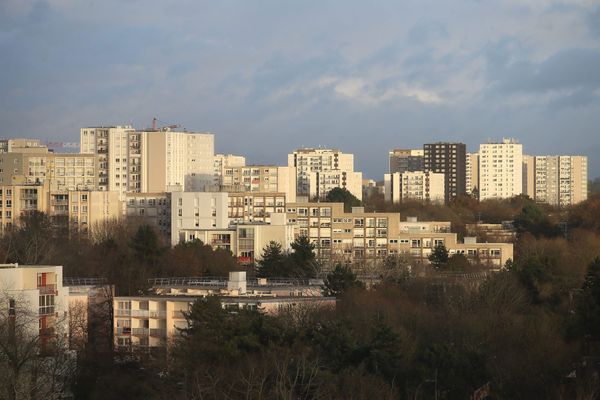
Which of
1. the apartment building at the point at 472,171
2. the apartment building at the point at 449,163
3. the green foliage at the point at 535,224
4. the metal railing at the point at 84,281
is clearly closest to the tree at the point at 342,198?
the green foliage at the point at 535,224

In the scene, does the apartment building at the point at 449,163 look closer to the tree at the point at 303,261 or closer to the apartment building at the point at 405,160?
the apartment building at the point at 405,160

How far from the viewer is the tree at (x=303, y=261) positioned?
135 feet

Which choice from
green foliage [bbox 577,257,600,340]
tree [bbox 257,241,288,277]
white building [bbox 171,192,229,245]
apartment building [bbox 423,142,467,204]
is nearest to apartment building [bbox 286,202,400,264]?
white building [bbox 171,192,229,245]

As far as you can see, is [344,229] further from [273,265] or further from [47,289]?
[47,289]

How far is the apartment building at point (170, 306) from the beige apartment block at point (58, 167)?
34.4 meters

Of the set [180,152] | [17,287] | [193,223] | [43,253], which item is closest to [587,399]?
[17,287]

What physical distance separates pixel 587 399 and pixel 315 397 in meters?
3.71

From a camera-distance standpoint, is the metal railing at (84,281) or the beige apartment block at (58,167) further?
the beige apartment block at (58,167)

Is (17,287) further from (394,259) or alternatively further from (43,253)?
(394,259)

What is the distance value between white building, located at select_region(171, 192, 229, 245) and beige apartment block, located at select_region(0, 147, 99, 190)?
35.0ft

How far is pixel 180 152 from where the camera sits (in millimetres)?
67625

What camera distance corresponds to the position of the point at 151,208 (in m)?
60.3

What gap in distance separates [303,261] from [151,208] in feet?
62.4

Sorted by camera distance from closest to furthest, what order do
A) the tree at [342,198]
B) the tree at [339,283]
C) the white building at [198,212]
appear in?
the tree at [339,283] < the white building at [198,212] < the tree at [342,198]
